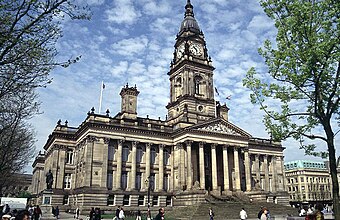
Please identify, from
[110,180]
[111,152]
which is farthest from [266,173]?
[111,152]

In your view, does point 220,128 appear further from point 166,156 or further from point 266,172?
point 266,172

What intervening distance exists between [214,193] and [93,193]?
770 inches

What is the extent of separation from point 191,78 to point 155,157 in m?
19.1

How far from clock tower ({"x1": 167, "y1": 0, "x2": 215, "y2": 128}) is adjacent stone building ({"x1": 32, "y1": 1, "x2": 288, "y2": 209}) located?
0.76 feet

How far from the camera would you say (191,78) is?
63.8 metres

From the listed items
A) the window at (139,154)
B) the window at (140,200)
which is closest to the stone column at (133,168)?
the window at (139,154)

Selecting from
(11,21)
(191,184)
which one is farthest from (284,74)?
(191,184)

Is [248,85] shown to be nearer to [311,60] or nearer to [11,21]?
[311,60]

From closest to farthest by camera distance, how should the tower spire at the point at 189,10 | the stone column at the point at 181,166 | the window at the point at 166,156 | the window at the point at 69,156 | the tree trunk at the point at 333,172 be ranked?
the tree trunk at the point at 333,172, the stone column at the point at 181,166, the window at the point at 69,156, the window at the point at 166,156, the tower spire at the point at 189,10

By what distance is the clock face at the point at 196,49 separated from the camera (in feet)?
219

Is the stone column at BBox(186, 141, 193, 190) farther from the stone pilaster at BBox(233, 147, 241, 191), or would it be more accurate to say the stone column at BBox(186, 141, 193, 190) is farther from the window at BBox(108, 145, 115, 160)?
the window at BBox(108, 145, 115, 160)

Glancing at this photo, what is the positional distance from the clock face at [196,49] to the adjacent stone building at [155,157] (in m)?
3.24

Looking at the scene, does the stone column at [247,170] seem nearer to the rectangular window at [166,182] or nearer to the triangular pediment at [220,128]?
the triangular pediment at [220,128]

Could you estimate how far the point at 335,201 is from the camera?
18.9 meters
